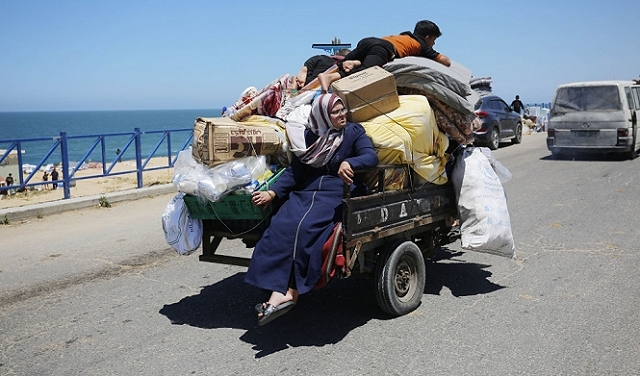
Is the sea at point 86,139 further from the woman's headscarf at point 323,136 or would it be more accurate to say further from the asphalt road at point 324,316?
the woman's headscarf at point 323,136

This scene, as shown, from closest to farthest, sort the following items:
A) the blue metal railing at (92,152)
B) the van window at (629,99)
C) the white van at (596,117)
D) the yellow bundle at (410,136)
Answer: the yellow bundle at (410,136) → the blue metal railing at (92,152) → the white van at (596,117) → the van window at (629,99)

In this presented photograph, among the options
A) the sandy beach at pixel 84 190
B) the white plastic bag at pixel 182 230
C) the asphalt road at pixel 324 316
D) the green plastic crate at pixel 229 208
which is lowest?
the asphalt road at pixel 324 316

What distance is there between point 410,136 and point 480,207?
40.0 inches

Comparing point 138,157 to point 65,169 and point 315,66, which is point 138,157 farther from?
point 315,66

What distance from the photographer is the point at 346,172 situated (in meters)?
4.34

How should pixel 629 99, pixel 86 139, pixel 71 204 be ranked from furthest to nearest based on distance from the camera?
pixel 629 99 < pixel 86 139 < pixel 71 204

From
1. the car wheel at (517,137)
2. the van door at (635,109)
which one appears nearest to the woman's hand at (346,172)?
the van door at (635,109)

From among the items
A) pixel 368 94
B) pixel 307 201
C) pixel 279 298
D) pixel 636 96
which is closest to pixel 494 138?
pixel 636 96

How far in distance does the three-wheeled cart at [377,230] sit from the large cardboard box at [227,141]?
33 cm

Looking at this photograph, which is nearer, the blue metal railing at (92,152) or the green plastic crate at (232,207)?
the green plastic crate at (232,207)

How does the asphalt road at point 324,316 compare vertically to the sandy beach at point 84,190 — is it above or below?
below

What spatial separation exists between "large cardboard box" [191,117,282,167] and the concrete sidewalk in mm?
5866

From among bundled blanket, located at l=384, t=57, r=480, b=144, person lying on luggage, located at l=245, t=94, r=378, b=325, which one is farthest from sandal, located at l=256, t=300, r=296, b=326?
bundled blanket, located at l=384, t=57, r=480, b=144

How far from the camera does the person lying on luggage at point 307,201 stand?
4281mm
